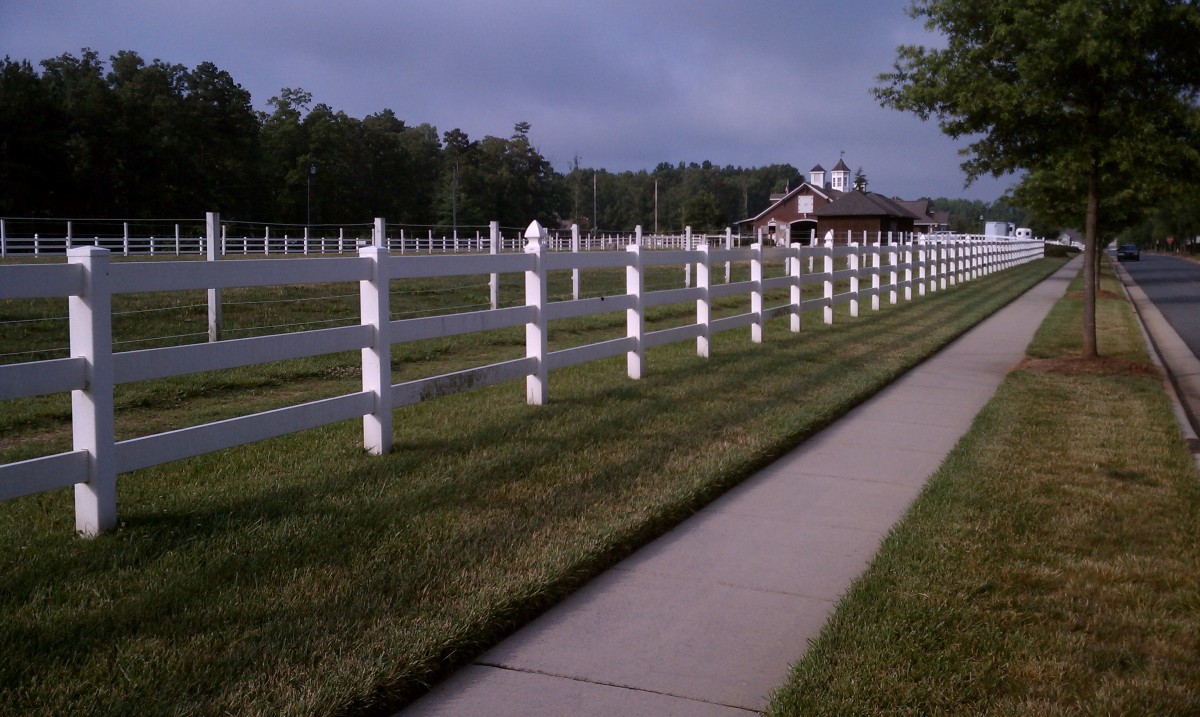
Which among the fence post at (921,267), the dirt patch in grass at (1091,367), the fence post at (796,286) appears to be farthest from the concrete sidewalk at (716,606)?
the fence post at (921,267)

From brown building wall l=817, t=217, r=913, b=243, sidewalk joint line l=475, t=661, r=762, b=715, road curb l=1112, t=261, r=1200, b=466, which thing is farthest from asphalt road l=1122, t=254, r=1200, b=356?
brown building wall l=817, t=217, r=913, b=243

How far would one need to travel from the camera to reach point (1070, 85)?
1268 centimetres

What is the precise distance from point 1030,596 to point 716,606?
4.77ft

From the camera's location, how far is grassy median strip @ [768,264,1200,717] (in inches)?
154

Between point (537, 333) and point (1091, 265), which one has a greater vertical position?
point (1091, 265)

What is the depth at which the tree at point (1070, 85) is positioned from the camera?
11.8m

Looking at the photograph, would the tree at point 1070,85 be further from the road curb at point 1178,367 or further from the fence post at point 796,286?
the fence post at point 796,286

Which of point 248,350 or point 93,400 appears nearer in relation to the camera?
point 93,400

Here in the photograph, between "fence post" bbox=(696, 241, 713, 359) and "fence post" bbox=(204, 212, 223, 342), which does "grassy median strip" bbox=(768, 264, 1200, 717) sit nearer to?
"fence post" bbox=(696, 241, 713, 359)

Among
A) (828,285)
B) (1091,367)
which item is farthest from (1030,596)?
(828,285)

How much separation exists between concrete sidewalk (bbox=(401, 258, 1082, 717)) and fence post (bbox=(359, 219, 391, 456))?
7.42 ft

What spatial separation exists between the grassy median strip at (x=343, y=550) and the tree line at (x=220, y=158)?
31.1 m

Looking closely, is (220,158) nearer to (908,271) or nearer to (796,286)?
(908,271)

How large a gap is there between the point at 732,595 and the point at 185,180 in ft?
156
